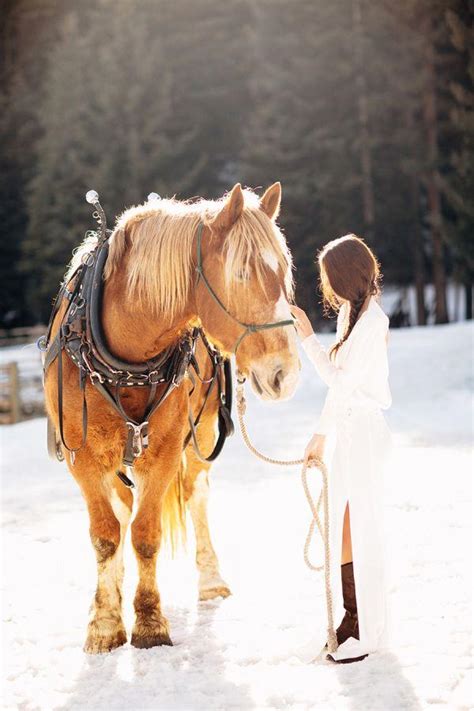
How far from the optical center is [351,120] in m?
25.6

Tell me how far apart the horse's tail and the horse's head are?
140cm

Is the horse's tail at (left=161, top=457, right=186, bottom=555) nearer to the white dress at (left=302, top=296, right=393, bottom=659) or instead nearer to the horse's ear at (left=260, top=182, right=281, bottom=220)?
the white dress at (left=302, top=296, right=393, bottom=659)

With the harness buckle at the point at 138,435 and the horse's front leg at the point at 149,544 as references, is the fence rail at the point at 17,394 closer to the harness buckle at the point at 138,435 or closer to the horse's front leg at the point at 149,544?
the horse's front leg at the point at 149,544

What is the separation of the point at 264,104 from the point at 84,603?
2491cm

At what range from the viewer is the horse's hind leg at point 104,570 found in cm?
337

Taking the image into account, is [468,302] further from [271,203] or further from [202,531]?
[271,203]

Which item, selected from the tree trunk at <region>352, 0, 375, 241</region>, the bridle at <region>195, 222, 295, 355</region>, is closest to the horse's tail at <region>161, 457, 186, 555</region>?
the bridle at <region>195, 222, 295, 355</region>

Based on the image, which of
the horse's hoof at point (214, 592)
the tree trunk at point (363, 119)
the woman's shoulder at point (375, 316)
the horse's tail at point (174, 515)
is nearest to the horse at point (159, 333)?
the woman's shoulder at point (375, 316)

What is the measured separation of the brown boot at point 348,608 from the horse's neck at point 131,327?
1.18 meters

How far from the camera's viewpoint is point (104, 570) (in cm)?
345

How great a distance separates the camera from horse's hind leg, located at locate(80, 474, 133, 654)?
3.37 metres

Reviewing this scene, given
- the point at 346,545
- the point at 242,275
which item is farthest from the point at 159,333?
the point at 346,545

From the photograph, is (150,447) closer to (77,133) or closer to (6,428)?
(6,428)

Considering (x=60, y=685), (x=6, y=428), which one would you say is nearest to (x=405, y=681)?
(x=60, y=685)
